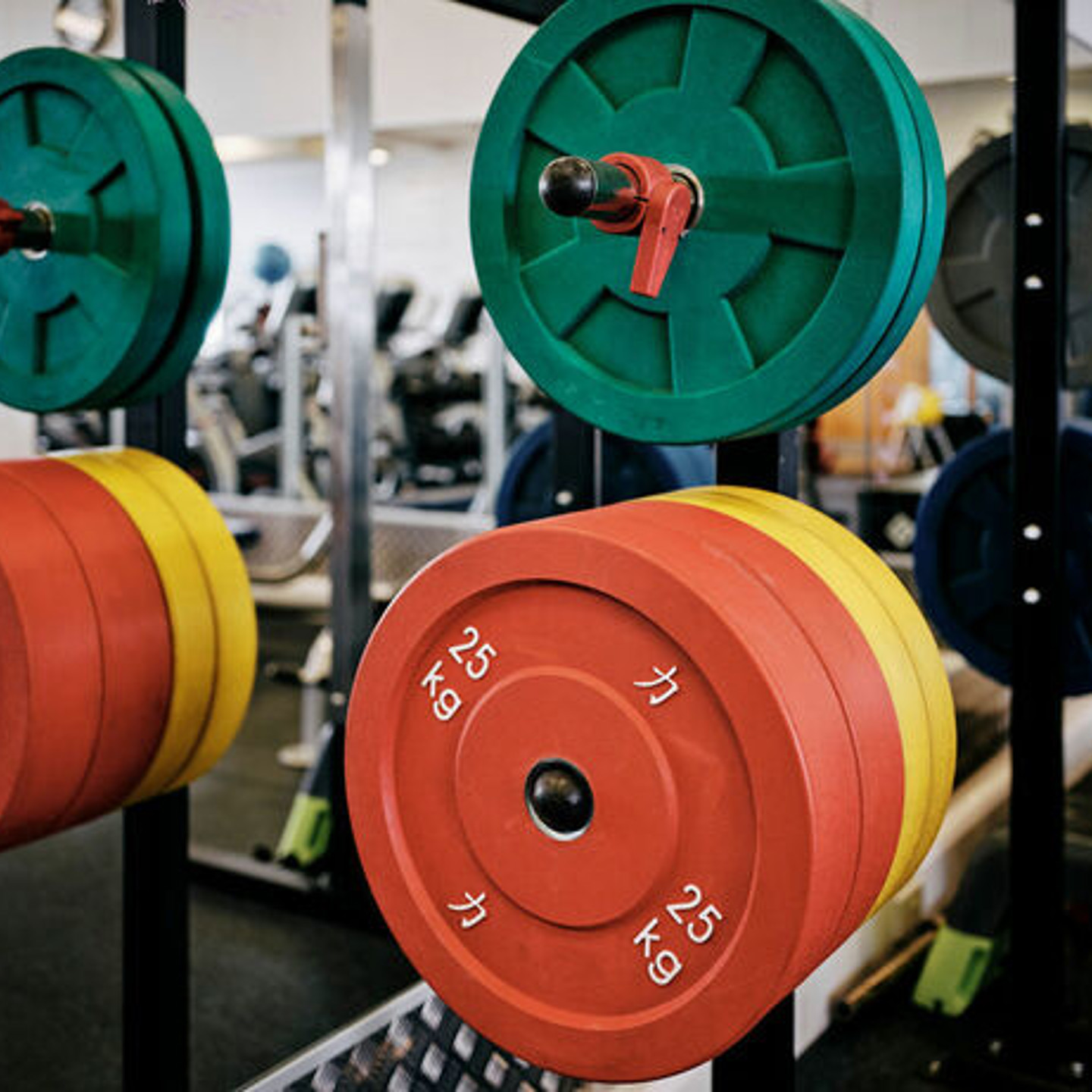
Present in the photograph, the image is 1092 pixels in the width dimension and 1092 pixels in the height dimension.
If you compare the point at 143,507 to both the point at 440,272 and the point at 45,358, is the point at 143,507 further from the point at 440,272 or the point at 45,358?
the point at 440,272

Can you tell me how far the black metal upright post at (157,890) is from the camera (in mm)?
1709

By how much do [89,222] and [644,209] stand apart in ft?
2.36

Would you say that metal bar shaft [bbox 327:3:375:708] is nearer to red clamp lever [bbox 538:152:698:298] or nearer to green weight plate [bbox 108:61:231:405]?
green weight plate [bbox 108:61:231:405]

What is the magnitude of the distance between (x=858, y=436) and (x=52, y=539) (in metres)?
4.94

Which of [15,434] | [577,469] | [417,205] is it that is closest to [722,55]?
[577,469]

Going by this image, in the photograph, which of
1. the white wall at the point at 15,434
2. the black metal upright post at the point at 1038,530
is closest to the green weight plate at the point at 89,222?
the black metal upright post at the point at 1038,530

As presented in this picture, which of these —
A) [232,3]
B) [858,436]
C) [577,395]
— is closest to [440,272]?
[858,436]

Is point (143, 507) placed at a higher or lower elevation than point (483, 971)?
higher

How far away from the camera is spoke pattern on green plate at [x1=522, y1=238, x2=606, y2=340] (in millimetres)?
1292

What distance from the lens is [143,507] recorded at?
5.14 ft

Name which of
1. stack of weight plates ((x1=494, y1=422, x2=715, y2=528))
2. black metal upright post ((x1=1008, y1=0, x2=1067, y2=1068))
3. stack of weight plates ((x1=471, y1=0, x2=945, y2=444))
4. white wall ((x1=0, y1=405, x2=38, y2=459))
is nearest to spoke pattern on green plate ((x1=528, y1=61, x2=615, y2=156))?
stack of weight plates ((x1=471, y1=0, x2=945, y2=444))

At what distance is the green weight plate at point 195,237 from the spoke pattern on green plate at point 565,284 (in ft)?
1.59

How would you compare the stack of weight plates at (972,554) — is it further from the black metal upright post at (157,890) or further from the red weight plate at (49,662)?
the red weight plate at (49,662)

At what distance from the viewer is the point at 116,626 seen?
4.79 feet
